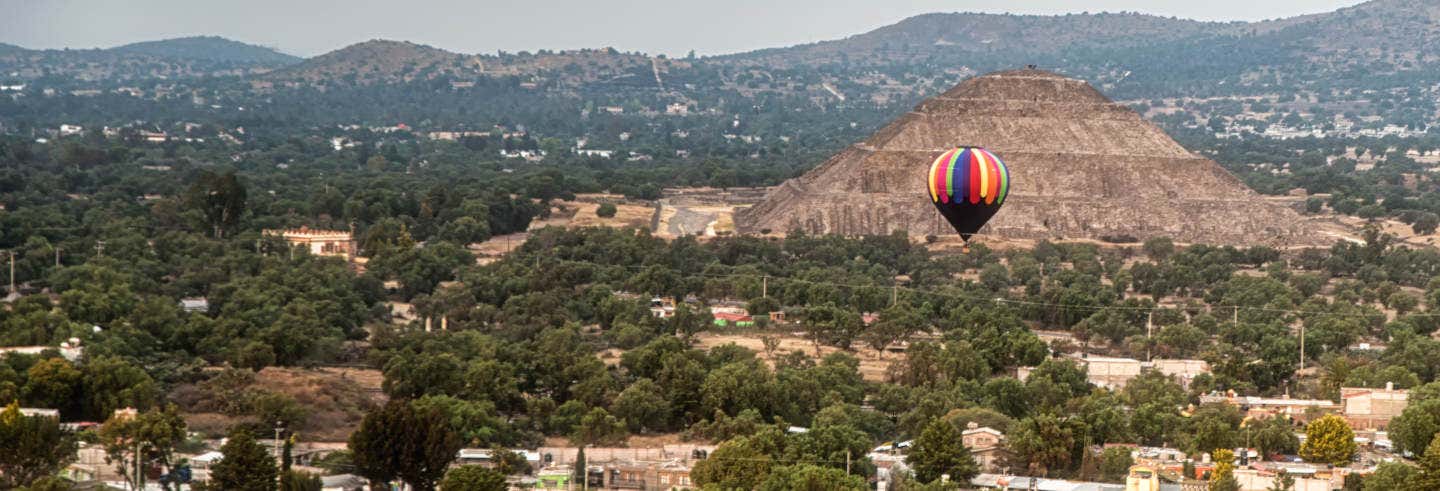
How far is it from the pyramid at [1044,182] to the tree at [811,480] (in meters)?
60.9

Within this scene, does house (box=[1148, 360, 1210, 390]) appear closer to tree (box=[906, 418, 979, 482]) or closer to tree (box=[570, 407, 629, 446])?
tree (box=[906, 418, 979, 482])

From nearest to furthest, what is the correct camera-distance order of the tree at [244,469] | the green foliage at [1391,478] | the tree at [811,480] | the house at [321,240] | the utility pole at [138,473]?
the tree at [244,469]
the tree at [811,480]
the green foliage at [1391,478]
the utility pole at [138,473]
the house at [321,240]

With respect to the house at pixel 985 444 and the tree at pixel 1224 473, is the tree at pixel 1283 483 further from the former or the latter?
the house at pixel 985 444

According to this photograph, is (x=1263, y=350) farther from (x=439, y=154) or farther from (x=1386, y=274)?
(x=439, y=154)

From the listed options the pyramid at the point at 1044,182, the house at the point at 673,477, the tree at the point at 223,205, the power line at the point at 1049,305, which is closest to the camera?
the house at the point at 673,477

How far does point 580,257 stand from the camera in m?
97.4

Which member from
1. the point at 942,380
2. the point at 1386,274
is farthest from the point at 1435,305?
the point at 942,380

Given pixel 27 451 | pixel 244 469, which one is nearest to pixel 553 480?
pixel 244 469

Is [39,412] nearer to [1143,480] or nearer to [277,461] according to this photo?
[277,461]

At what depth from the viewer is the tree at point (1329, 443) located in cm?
5581

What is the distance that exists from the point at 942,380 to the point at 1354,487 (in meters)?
16.0

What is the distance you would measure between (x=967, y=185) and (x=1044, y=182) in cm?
3734

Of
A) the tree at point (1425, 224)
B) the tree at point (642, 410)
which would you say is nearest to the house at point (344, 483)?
the tree at point (642, 410)

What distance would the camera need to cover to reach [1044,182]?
117750mm
